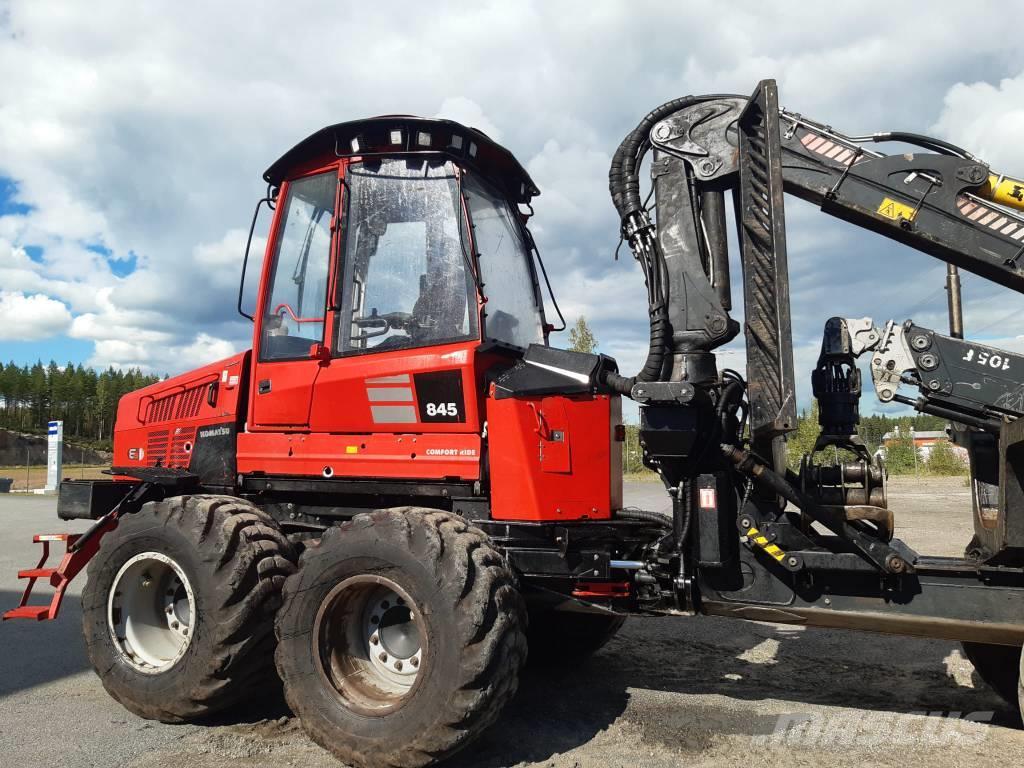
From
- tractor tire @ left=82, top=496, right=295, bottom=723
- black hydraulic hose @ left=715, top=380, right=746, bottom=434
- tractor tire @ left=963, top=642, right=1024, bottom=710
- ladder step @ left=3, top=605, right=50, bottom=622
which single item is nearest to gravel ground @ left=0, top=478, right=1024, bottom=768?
tractor tire @ left=963, top=642, right=1024, bottom=710

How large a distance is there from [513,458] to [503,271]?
1501mm

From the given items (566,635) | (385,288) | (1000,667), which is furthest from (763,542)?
(385,288)

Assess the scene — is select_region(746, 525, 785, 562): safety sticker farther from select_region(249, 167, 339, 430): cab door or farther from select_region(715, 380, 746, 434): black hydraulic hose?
select_region(249, 167, 339, 430): cab door

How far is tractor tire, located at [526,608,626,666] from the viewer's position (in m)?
5.65

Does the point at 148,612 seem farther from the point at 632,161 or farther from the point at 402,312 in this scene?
the point at 632,161

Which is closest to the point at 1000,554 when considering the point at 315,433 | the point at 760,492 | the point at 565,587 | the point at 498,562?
the point at 760,492

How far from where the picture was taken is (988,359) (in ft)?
13.1

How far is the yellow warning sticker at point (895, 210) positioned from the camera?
4.13 m

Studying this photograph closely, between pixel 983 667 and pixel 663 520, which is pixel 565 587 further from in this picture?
pixel 983 667

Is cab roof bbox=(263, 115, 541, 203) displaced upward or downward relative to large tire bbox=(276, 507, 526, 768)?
upward

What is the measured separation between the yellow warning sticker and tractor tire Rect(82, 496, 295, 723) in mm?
3932

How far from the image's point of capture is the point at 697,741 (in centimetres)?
423

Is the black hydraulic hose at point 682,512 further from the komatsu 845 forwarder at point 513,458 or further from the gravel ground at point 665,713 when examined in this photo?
the gravel ground at point 665,713

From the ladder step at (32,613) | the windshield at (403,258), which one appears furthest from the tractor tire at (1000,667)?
the ladder step at (32,613)
